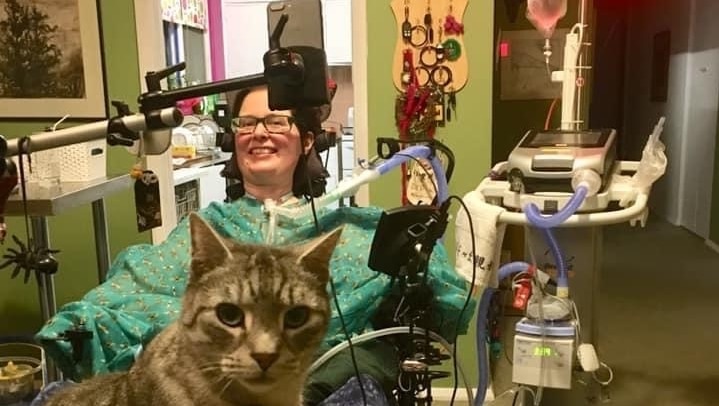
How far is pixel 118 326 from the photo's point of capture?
167cm

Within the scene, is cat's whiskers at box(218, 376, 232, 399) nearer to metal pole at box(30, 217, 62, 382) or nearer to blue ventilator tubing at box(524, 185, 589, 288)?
blue ventilator tubing at box(524, 185, 589, 288)

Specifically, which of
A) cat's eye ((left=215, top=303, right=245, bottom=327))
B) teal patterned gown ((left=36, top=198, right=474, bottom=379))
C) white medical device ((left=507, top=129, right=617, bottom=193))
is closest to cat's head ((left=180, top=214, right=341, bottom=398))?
cat's eye ((left=215, top=303, right=245, bottom=327))

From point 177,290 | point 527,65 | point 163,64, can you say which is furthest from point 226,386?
point 527,65

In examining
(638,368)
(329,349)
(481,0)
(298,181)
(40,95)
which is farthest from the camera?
(638,368)

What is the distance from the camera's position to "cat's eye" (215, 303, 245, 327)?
1031 mm

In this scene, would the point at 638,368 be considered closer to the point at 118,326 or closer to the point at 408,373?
the point at 408,373

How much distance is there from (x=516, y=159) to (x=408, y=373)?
2.29 ft

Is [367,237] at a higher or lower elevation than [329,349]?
higher

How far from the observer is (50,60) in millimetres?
2865

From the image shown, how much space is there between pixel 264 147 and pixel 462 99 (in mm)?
927

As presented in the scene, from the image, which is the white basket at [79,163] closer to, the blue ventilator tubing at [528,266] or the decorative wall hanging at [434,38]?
the decorative wall hanging at [434,38]

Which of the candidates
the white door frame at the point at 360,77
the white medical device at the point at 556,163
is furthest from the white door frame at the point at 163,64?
the white medical device at the point at 556,163

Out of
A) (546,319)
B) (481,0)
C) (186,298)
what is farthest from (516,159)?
(186,298)

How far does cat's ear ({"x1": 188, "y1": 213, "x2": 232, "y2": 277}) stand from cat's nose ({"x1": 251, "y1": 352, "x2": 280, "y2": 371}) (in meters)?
0.15
